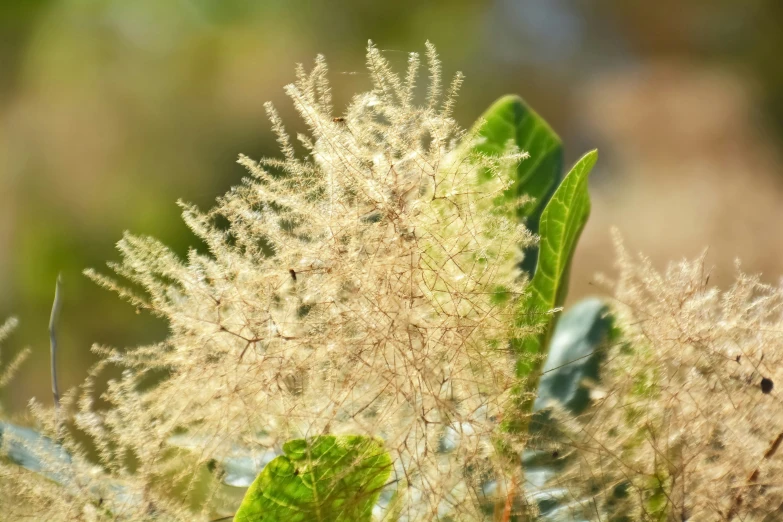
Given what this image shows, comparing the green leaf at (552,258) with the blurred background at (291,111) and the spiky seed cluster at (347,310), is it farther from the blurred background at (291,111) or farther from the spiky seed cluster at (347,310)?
the blurred background at (291,111)

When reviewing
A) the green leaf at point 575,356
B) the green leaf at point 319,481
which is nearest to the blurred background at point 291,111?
the green leaf at point 575,356

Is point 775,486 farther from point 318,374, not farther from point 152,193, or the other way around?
point 152,193

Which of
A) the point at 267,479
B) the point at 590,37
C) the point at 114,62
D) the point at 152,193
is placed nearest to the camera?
the point at 267,479

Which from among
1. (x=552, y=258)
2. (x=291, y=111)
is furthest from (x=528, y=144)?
(x=291, y=111)

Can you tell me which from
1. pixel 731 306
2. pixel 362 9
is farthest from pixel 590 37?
pixel 731 306

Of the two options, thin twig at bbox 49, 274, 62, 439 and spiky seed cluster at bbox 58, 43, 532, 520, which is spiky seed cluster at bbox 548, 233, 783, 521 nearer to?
spiky seed cluster at bbox 58, 43, 532, 520

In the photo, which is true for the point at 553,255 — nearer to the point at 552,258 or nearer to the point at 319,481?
the point at 552,258
